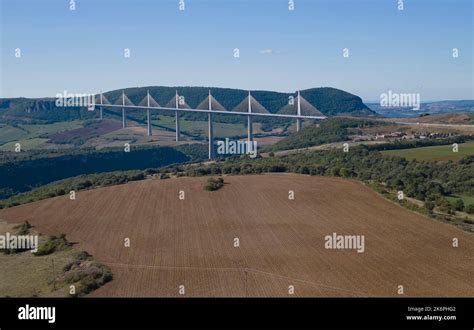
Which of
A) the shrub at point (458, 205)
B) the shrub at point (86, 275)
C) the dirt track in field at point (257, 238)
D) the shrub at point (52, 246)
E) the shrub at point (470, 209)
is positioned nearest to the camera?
the shrub at point (86, 275)

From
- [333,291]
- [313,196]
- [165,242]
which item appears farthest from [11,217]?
[333,291]

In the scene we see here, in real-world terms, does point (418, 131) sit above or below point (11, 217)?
above

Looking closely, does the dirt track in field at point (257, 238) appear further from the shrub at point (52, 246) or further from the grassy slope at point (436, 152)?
the grassy slope at point (436, 152)

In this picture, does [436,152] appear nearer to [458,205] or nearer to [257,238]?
[458,205]

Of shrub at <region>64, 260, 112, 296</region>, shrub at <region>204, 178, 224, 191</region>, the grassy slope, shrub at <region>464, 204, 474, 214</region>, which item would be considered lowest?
shrub at <region>64, 260, 112, 296</region>

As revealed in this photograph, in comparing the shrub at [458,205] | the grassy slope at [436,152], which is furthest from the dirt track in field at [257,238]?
the grassy slope at [436,152]

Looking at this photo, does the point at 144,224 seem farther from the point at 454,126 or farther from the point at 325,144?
the point at 454,126

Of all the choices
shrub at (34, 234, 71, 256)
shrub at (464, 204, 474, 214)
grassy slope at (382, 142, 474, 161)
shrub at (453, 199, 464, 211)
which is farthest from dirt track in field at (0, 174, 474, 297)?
grassy slope at (382, 142, 474, 161)

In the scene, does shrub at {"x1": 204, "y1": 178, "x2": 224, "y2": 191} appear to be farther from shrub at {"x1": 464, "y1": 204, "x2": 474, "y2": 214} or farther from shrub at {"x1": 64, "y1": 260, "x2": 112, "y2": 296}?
shrub at {"x1": 464, "y1": 204, "x2": 474, "y2": 214}
